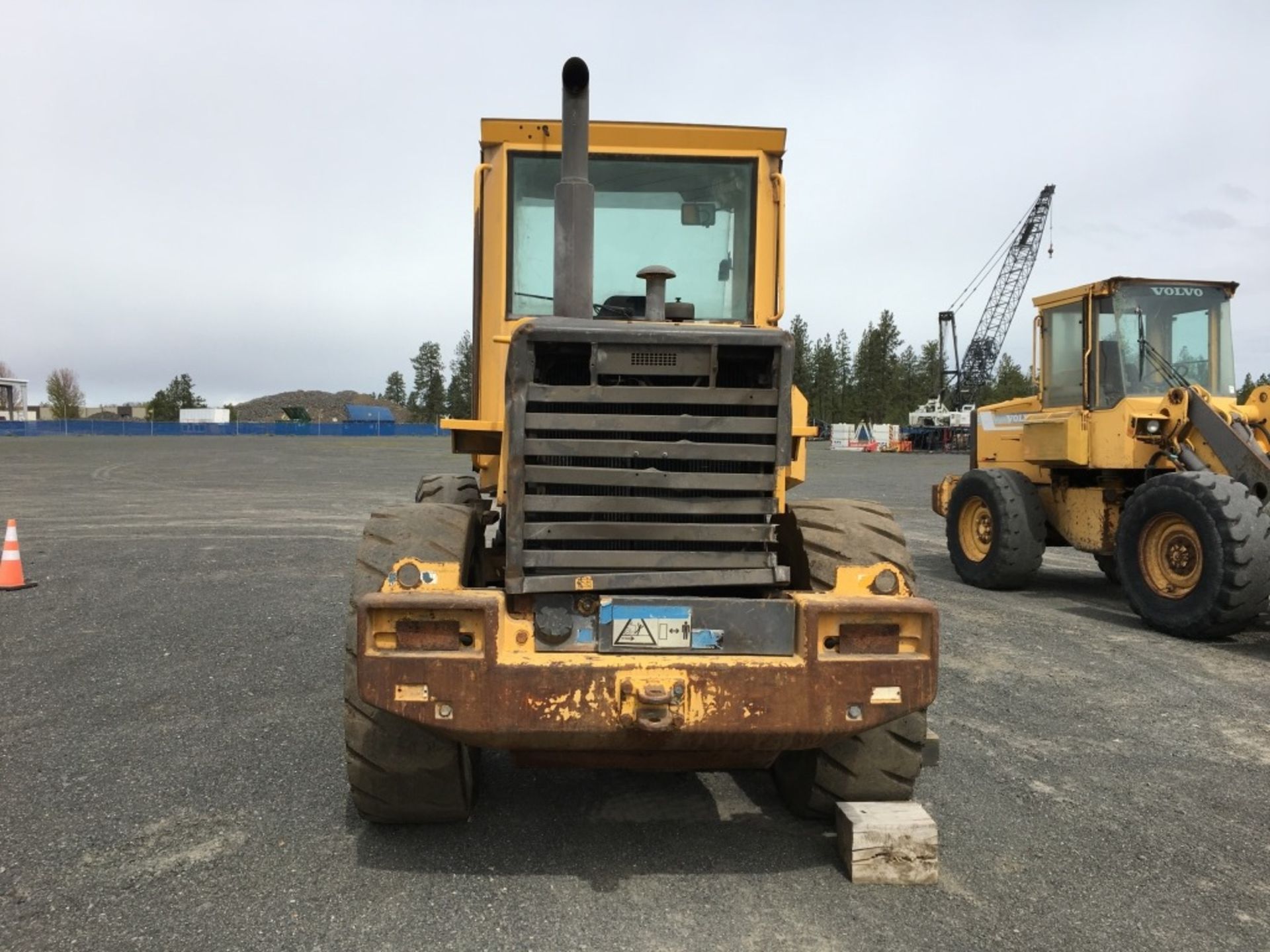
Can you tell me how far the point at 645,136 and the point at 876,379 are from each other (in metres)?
80.3

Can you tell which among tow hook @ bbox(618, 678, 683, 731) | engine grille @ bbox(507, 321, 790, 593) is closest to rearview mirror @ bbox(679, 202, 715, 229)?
engine grille @ bbox(507, 321, 790, 593)

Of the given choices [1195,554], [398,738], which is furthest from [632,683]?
[1195,554]

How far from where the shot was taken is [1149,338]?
870cm

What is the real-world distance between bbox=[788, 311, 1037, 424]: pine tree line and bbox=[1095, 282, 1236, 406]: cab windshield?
69973mm

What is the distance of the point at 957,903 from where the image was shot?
3.18 meters

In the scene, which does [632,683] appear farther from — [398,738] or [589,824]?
[589,824]

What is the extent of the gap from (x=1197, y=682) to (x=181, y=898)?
20.1 feet

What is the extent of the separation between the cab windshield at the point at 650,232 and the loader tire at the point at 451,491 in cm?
118

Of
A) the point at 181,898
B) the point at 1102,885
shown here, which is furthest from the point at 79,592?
the point at 1102,885

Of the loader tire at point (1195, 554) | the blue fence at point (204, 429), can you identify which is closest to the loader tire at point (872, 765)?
the loader tire at point (1195, 554)

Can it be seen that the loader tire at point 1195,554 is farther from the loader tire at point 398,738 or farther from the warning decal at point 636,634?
the loader tire at point 398,738

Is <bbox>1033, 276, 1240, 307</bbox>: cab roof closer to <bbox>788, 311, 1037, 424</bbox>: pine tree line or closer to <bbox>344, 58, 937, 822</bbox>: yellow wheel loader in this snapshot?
<bbox>344, 58, 937, 822</bbox>: yellow wheel loader

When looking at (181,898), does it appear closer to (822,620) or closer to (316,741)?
(316,741)

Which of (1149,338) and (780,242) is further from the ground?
(1149,338)
